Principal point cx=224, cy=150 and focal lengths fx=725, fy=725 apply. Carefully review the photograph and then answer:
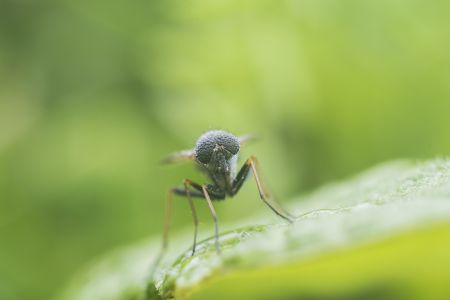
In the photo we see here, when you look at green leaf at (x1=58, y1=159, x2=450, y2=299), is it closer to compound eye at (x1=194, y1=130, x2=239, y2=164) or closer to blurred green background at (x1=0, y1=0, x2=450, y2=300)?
compound eye at (x1=194, y1=130, x2=239, y2=164)

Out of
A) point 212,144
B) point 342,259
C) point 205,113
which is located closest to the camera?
point 342,259

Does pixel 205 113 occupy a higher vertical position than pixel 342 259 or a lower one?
higher

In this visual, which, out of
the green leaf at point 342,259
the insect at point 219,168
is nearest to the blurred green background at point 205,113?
the insect at point 219,168

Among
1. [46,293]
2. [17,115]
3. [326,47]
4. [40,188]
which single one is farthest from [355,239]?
[17,115]

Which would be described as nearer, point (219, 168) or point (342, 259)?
point (342, 259)

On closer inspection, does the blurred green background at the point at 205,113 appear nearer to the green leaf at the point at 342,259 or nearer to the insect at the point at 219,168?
the insect at the point at 219,168

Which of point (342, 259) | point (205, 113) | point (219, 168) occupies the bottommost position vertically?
point (342, 259)

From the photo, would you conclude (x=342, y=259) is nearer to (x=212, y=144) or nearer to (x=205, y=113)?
(x=212, y=144)

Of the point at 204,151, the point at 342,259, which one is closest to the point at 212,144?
the point at 204,151
